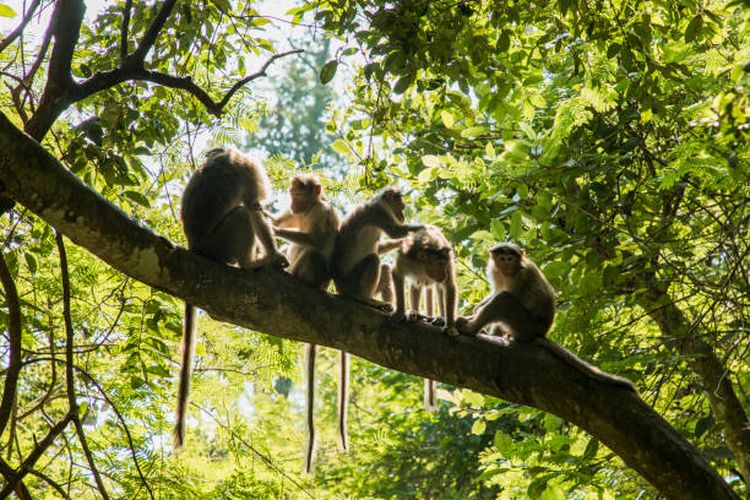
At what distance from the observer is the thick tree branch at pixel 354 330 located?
370cm

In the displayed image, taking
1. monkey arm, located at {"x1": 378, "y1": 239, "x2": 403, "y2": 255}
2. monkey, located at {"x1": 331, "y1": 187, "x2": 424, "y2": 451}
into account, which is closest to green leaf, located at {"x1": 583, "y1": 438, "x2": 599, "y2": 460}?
monkey, located at {"x1": 331, "y1": 187, "x2": 424, "y2": 451}

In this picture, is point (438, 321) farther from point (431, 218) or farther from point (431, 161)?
point (431, 218)

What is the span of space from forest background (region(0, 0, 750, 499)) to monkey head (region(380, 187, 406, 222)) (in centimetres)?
16

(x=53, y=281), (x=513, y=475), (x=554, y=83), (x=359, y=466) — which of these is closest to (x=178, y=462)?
(x=53, y=281)

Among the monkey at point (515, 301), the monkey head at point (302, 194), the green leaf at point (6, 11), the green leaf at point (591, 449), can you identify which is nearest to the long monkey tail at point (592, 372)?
the monkey at point (515, 301)

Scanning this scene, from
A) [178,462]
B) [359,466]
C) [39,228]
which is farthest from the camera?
[359,466]

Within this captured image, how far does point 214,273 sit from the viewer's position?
421cm

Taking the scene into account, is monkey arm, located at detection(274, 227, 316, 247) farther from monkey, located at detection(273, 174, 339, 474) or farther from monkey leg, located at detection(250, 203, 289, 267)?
monkey leg, located at detection(250, 203, 289, 267)

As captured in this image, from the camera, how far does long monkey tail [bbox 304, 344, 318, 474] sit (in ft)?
18.9

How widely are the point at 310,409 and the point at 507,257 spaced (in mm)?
1976

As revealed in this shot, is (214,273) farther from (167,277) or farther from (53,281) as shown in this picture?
(53,281)

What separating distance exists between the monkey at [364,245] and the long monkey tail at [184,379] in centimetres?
145

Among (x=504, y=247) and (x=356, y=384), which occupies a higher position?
(x=356, y=384)

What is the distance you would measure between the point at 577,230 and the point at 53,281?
4.51 m
